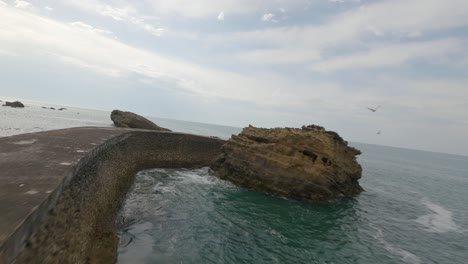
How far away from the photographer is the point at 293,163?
22.1 meters

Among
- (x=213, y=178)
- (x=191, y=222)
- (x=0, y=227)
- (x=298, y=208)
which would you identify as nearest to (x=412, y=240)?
(x=298, y=208)

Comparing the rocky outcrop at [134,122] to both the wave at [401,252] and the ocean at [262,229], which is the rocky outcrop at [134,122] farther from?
the wave at [401,252]

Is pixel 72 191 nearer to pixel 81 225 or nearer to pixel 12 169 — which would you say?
pixel 81 225

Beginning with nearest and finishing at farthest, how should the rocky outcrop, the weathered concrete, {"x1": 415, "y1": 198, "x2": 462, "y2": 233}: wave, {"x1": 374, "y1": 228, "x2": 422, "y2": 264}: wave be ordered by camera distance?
1. the weathered concrete
2. {"x1": 374, "y1": 228, "x2": 422, "y2": 264}: wave
3. {"x1": 415, "y1": 198, "x2": 462, "y2": 233}: wave
4. the rocky outcrop

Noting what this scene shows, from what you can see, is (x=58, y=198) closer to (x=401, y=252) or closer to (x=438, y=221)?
(x=401, y=252)

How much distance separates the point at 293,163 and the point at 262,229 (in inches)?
339

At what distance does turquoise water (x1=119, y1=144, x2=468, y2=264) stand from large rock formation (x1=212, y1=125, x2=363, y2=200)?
4.00 ft

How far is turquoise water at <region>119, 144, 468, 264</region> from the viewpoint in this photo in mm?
11422

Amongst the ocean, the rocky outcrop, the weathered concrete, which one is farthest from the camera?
the rocky outcrop

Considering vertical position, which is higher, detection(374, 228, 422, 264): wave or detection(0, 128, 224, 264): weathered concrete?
detection(0, 128, 224, 264): weathered concrete

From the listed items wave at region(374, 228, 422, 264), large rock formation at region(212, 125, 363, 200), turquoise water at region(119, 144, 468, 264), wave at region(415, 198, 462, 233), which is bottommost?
wave at region(415, 198, 462, 233)

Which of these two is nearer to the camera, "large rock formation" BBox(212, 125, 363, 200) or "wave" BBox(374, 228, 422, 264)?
"wave" BBox(374, 228, 422, 264)

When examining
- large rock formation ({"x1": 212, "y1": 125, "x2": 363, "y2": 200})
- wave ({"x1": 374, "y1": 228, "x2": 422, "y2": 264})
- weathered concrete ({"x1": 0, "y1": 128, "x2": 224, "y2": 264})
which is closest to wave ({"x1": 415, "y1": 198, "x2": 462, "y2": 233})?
large rock formation ({"x1": 212, "y1": 125, "x2": 363, "y2": 200})

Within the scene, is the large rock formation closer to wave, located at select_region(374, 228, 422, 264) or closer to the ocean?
the ocean
